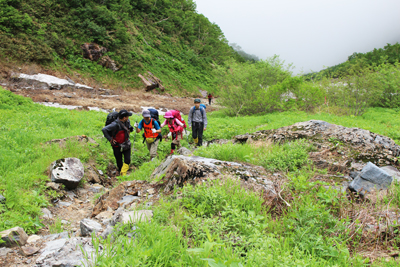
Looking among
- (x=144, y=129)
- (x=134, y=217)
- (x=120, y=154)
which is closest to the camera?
(x=134, y=217)

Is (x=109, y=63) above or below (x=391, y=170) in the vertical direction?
above

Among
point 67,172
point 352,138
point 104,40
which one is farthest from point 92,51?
point 352,138

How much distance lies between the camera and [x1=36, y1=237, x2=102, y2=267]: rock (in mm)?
2119

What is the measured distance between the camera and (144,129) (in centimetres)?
754

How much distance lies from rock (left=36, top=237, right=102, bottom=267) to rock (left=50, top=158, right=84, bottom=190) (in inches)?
128

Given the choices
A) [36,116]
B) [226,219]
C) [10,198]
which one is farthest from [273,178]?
[36,116]

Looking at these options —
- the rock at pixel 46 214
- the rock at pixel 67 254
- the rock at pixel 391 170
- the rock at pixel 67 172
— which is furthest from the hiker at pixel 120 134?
the rock at pixel 391 170

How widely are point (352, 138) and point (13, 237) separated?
769cm

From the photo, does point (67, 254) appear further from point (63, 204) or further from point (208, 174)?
point (63, 204)

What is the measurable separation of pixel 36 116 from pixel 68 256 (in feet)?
31.7

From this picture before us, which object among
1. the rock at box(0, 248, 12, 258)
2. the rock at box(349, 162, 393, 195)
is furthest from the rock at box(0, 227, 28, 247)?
the rock at box(349, 162, 393, 195)

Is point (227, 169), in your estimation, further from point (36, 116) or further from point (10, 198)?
point (36, 116)

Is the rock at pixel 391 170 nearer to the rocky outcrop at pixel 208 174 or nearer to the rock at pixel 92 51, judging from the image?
the rocky outcrop at pixel 208 174

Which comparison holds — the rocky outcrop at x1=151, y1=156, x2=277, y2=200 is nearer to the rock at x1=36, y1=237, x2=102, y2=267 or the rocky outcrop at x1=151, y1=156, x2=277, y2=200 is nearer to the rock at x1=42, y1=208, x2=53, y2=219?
the rock at x1=36, y1=237, x2=102, y2=267
